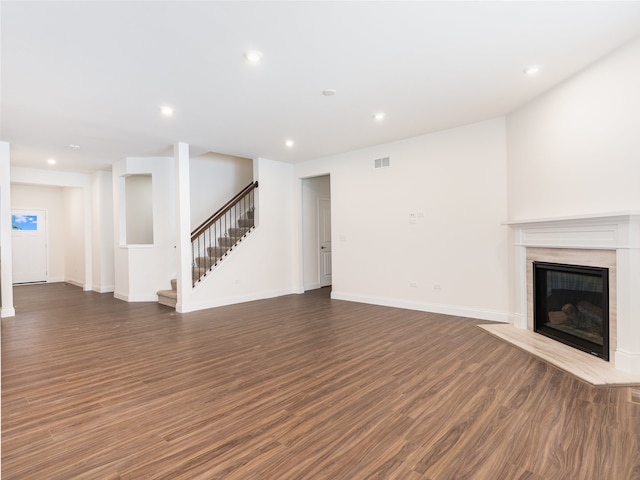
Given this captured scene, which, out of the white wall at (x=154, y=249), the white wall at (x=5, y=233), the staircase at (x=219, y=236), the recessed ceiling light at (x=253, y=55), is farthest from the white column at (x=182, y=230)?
the recessed ceiling light at (x=253, y=55)

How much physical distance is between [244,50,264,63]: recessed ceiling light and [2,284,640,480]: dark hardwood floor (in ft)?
9.69

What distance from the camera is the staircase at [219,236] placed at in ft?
21.7

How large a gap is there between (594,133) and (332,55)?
2.79 metres

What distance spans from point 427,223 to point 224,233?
472 cm

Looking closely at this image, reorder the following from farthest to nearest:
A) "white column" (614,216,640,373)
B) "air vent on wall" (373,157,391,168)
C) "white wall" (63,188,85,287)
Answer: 1. "white wall" (63,188,85,287)
2. "air vent on wall" (373,157,391,168)
3. "white column" (614,216,640,373)

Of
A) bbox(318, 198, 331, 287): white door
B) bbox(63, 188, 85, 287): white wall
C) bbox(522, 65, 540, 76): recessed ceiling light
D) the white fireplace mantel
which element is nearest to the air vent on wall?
bbox(318, 198, 331, 287): white door

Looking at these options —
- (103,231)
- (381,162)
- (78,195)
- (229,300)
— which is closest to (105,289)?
(103,231)

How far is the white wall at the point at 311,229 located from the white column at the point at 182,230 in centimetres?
268

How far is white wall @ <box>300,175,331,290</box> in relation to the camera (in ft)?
26.0

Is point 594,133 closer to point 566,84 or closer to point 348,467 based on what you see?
point 566,84

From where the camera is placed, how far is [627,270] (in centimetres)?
303

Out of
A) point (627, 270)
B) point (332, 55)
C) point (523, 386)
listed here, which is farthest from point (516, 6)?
point (523, 386)

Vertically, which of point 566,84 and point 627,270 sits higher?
point 566,84

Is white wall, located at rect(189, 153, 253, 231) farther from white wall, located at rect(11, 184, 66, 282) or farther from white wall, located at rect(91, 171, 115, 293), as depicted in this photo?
white wall, located at rect(11, 184, 66, 282)
